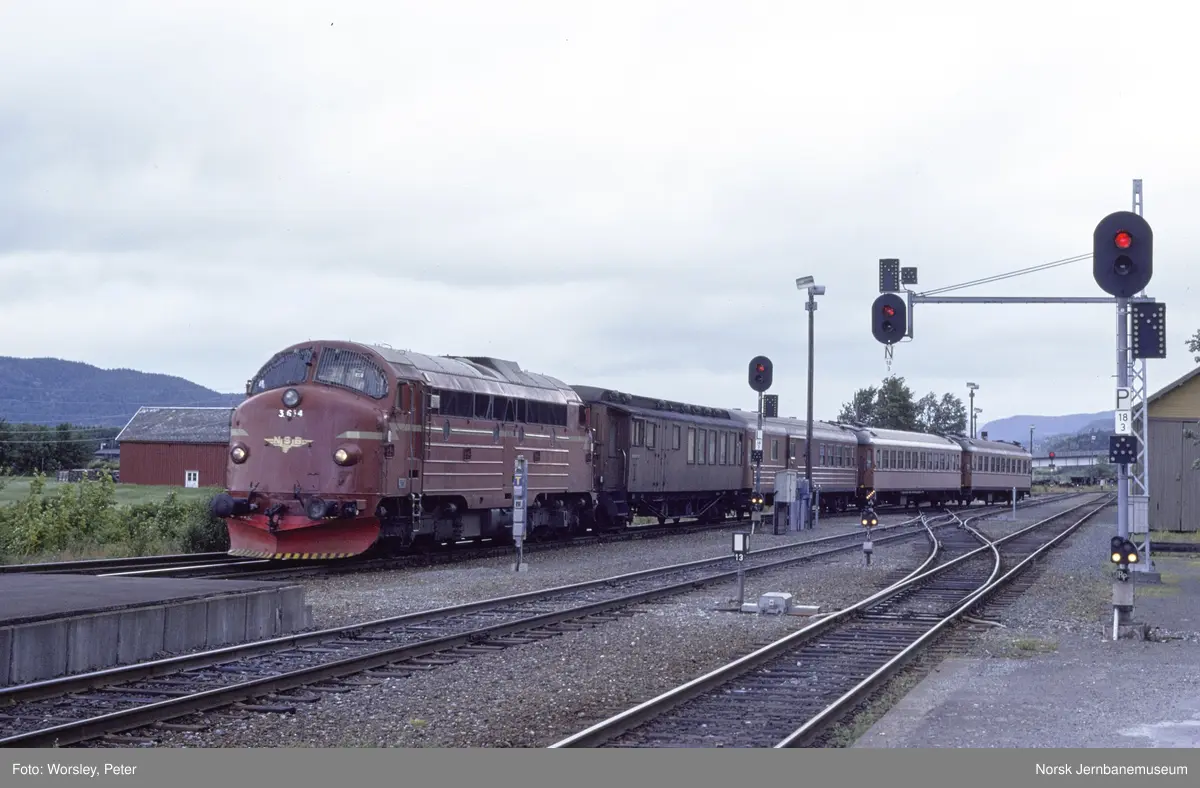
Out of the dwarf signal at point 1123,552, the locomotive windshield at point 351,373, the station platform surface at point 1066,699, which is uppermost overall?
the locomotive windshield at point 351,373

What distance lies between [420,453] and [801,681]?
1155 centimetres

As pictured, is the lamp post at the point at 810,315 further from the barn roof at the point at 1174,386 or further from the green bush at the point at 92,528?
the green bush at the point at 92,528

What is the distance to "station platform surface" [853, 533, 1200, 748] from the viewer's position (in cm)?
912

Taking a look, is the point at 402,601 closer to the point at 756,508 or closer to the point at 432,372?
the point at 432,372

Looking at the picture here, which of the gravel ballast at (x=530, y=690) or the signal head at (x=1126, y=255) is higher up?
the signal head at (x=1126, y=255)

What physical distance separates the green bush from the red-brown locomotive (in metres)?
4.96

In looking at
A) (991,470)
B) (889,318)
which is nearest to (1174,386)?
(889,318)

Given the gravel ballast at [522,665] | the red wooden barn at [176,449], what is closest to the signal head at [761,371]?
the gravel ballast at [522,665]

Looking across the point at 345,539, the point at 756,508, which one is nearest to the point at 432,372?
the point at 345,539

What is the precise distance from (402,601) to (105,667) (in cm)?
624

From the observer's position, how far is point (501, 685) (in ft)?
36.9

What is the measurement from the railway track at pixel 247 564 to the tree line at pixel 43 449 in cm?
6425

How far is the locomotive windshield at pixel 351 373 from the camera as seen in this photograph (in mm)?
21234

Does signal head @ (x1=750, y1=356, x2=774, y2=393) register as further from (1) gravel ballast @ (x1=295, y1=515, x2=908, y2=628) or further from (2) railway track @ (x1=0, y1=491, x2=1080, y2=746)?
(2) railway track @ (x1=0, y1=491, x2=1080, y2=746)
